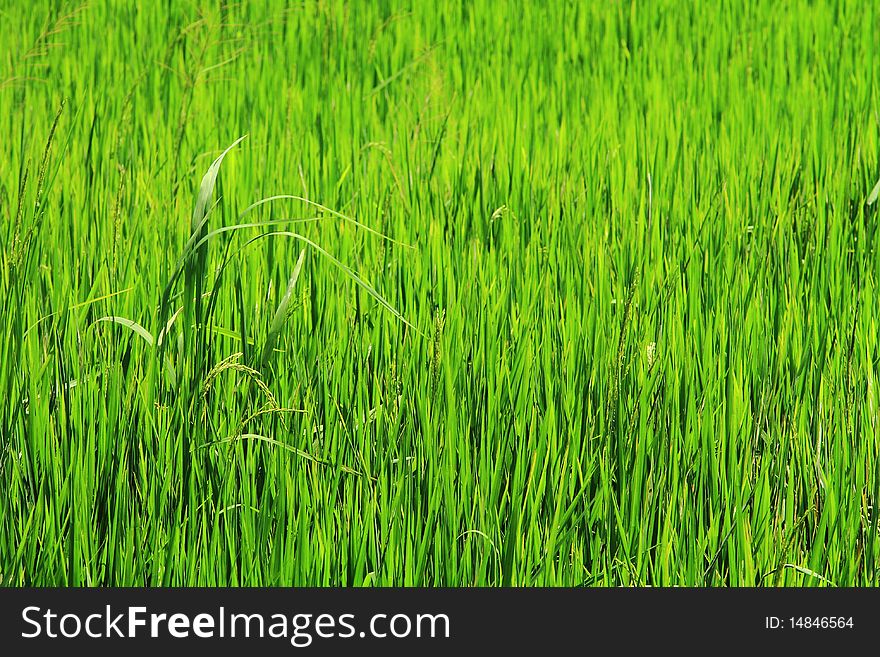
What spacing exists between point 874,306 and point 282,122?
1.63 metres

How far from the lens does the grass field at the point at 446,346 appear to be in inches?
48.9

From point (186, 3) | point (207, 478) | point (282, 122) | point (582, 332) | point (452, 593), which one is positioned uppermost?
point (186, 3)

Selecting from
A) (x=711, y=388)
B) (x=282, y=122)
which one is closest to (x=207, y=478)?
(x=711, y=388)

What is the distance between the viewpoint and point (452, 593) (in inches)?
46.3

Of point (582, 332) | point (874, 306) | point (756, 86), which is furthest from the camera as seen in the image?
point (756, 86)

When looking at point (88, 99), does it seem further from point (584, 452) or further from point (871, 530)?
point (871, 530)

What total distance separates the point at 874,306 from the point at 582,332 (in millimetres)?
585

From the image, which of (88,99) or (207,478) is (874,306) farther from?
(88,99)

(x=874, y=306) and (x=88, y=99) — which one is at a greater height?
(x=88, y=99)

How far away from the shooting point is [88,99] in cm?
276

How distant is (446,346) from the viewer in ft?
4.90

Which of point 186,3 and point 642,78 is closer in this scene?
point 642,78

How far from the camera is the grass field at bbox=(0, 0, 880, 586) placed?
4.07 feet

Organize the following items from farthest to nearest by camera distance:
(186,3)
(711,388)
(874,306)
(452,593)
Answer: (186,3) → (874,306) → (711,388) → (452,593)
